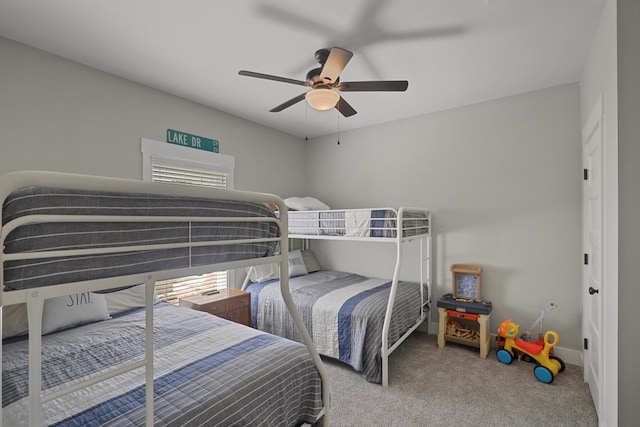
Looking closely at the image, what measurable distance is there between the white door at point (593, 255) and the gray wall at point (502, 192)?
228mm

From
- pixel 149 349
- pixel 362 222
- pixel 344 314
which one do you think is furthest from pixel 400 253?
pixel 149 349

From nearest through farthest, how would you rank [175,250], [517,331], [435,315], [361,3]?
[175,250], [361,3], [517,331], [435,315]

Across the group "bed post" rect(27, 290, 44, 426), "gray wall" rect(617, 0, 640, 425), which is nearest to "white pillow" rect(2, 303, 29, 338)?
"bed post" rect(27, 290, 44, 426)

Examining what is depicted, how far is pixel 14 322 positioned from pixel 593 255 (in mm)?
3948

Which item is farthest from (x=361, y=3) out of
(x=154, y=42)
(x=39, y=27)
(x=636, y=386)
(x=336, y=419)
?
(x=336, y=419)

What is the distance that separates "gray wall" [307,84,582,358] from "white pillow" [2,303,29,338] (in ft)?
10.5

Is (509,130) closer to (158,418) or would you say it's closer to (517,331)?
(517,331)

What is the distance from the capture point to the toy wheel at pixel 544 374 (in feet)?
7.92

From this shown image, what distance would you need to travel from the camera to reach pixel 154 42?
2104 mm

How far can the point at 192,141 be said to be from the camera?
3143 mm

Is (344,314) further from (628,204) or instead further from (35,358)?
(35,358)

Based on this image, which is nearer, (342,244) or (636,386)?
(636,386)

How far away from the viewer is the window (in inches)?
112

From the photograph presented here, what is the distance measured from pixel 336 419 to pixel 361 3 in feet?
8.58
